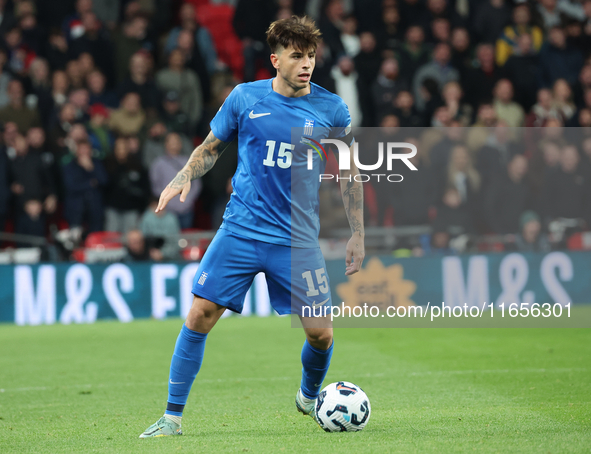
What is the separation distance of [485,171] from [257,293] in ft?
12.3

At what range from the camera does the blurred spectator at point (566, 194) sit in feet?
41.5

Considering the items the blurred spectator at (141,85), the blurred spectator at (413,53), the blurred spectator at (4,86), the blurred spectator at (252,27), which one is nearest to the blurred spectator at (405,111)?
the blurred spectator at (413,53)

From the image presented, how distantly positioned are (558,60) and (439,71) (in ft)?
7.34

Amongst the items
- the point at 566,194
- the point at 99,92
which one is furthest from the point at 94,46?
the point at 566,194

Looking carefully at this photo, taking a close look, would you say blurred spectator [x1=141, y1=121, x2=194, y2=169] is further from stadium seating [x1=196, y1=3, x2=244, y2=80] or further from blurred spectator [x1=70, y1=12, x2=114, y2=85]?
stadium seating [x1=196, y1=3, x2=244, y2=80]

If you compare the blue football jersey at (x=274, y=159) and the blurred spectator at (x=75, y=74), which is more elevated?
the blurred spectator at (x=75, y=74)

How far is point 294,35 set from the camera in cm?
478

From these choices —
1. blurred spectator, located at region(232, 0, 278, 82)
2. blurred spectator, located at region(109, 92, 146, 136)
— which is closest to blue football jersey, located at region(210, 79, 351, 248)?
blurred spectator, located at region(109, 92, 146, 136)

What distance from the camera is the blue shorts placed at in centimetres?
479

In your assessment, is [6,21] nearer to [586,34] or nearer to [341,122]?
[586,34]

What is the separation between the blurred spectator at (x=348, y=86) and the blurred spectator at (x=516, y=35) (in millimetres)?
2983

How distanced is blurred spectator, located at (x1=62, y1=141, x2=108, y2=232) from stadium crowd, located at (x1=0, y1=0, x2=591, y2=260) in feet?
0.07

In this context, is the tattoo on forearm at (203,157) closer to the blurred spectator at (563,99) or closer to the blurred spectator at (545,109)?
the blurred spectator at (545,109)

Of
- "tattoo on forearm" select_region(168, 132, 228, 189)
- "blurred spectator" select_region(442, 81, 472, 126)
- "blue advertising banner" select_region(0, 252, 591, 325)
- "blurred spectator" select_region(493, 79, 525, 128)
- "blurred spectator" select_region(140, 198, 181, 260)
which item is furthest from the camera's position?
"blurred spectator" select_region(493, 79, 525, 128)
